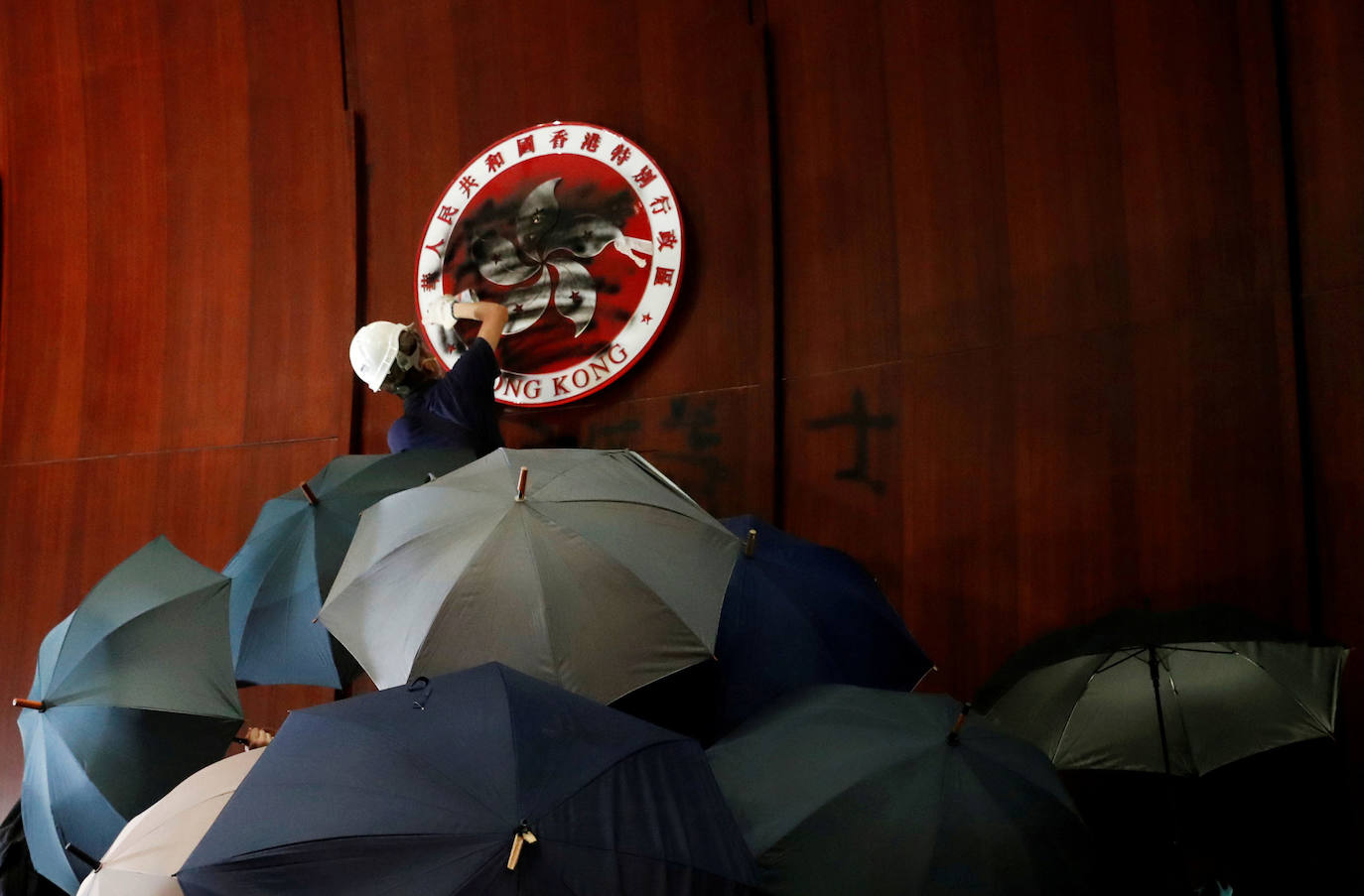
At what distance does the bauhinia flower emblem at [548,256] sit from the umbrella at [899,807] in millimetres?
1853

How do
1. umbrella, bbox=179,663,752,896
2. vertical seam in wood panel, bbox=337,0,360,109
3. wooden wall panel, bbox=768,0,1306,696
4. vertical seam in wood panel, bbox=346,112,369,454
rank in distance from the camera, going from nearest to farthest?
umbrella, bbox=179,663,752,896
wooden wall panel, bbox=768,0,1306,696
vertical seam in wood panel, bbox=346,112,369,454
vertical seam in wood panel, bbox=337,0,360,109

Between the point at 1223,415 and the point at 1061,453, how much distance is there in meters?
0.38

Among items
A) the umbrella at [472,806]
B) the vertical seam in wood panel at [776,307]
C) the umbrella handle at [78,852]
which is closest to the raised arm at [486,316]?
the vertical seam in wood panel at [776,307]

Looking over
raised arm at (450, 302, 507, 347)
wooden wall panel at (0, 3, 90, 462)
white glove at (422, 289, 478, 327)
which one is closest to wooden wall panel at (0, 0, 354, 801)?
wooden wall panel at (0, 3, 90, 462)

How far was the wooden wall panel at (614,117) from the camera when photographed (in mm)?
3248

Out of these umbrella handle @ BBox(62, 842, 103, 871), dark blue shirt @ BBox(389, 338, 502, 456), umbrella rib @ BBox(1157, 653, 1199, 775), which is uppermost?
dark blue shirt @ BBox(389, 338, 502, 456)

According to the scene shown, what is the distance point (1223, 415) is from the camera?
104 inches

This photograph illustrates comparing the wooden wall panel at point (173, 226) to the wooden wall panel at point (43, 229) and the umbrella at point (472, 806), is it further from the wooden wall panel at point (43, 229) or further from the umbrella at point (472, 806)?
the umbrella at point (472, 806)

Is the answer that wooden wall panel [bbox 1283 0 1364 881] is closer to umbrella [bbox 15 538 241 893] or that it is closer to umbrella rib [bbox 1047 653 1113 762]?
umbrella rib [bbox 1047 653 1113 762]

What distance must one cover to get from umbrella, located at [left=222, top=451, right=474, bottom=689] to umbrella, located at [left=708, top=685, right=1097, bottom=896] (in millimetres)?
1200

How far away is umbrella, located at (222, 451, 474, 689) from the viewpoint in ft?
8.63

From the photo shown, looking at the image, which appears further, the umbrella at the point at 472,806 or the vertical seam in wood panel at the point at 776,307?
the vertical seam in wood panel at the point at 776,307

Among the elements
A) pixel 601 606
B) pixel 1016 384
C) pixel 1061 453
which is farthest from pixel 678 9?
pixel 601 606

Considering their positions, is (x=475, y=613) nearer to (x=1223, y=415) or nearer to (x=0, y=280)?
(x=1223, y=415)
